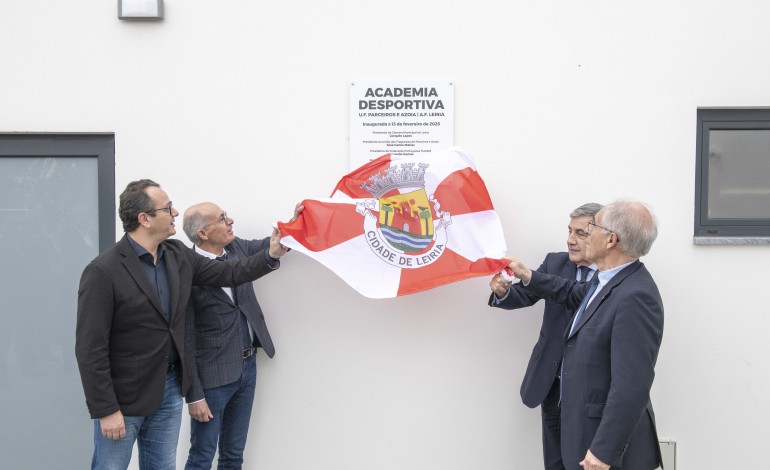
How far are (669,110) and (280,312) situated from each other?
2.49 meters

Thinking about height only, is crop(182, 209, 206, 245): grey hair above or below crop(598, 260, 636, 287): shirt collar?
above

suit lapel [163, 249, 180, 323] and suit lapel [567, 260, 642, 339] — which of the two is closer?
suit lapel [567, 260, 642, 339]

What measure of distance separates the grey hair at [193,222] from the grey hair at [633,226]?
198 cm

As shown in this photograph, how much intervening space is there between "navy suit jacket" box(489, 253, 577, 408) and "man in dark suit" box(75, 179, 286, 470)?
161 cm

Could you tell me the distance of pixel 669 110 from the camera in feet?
11.0

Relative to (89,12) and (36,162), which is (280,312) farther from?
(89,12)

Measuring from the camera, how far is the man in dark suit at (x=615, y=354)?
2.29 m

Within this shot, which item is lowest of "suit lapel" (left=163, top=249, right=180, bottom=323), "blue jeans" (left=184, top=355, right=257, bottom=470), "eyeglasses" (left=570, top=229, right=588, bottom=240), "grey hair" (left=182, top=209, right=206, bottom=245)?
"blue jeans" (left=184, top=355, right=257, bottom=470)

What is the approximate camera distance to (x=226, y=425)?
3.26 metres

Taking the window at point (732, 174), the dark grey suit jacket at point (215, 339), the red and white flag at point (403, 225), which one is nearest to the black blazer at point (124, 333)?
the dark grey suit jacket at point (215, 339)

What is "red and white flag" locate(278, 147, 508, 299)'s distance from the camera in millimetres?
3174

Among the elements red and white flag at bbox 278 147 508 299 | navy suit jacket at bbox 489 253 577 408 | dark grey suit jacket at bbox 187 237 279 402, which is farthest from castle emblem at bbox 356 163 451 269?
dark grey suit jacket at bbox 187 237 279 402

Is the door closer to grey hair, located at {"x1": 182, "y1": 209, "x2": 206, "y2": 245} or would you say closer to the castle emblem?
grey hair, located at {"x1": 182, "y1": 209, "x2": 206, "y2": 245}

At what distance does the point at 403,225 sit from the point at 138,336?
56.2 inches
